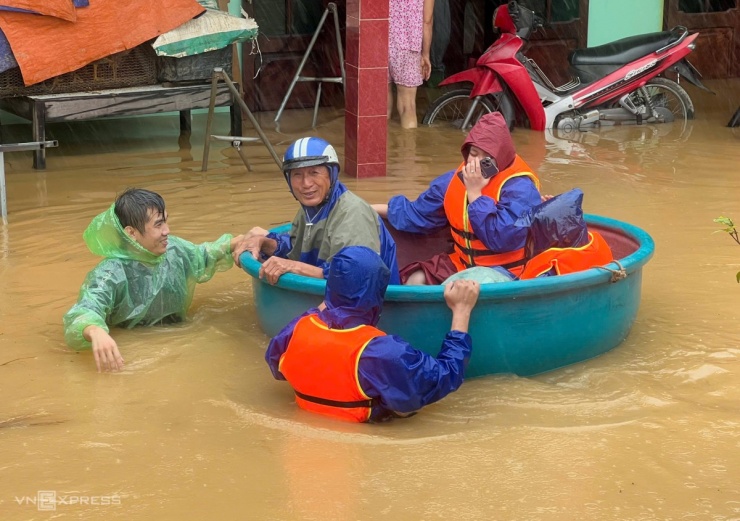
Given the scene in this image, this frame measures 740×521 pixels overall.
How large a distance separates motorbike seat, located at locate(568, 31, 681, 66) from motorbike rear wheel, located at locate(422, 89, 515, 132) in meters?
0.86

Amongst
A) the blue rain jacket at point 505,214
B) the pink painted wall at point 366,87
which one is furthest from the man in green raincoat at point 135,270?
the pink painted wall at point 366,87

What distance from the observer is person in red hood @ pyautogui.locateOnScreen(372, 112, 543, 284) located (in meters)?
5.25

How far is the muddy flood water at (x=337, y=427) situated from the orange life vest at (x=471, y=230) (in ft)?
2.21

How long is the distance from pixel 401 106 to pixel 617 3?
3.06 meters

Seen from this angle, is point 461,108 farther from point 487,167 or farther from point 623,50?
point 487,167

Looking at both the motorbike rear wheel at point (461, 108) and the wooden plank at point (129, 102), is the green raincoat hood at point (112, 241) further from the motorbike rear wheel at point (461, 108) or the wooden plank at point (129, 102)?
the motorbike rear wheel at point (461, 108)

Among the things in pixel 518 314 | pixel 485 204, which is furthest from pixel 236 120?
pixel 518 314

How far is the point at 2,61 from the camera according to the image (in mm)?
8727

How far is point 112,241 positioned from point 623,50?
7.08 metres

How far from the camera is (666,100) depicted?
11.6 m

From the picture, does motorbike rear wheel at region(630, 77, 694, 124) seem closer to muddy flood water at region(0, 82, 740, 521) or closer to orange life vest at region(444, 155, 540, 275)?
muddy flood water at region(0, 82, 740, 521)

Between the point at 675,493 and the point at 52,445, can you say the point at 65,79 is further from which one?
the point at 675,493

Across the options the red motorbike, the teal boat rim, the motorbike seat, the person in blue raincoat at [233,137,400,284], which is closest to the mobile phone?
the person in blue raincoat at [233,137,400,284]

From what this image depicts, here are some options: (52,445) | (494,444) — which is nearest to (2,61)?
(52,445)
